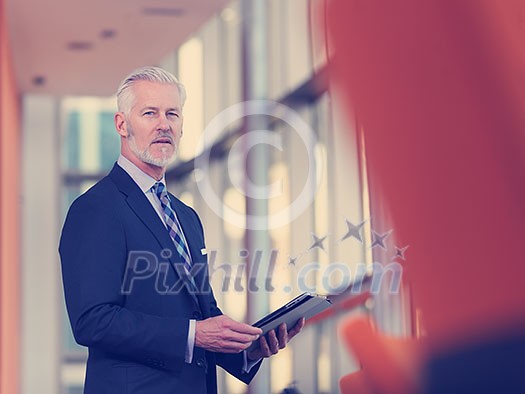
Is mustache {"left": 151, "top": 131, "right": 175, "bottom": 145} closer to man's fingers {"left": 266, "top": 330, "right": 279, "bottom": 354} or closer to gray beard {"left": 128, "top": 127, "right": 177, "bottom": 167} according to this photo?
gray beard {"left": 128, "top": 127, "right": 177, "bottom": 167}

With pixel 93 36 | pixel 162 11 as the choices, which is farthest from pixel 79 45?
pixel 162 11

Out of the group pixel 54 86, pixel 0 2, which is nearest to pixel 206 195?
pixel 54 86

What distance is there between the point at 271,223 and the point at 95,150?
161 inches

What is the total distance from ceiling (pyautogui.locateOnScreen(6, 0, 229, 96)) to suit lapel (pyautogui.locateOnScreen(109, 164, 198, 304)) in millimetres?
4583

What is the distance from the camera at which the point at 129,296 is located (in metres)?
1.87

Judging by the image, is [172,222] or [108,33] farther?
[108,33]

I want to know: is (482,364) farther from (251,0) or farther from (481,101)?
(251,0)

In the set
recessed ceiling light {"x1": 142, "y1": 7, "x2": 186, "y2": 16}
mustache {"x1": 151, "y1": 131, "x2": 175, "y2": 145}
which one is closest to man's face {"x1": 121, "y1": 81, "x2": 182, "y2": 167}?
mustache {"x1": 151, "y1": 131, "x2": 175, "y2": 145}

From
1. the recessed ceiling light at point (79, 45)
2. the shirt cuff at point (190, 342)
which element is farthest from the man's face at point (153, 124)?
the recessed ceiling light at point (79, 45)

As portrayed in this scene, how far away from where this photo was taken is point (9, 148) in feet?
22.8

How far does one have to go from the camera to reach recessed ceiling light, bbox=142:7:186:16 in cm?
652

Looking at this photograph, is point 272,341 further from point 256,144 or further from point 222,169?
point 222,169

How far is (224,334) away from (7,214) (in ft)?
16.8

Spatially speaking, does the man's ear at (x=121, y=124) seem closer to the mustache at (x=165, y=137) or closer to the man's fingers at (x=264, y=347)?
the mustache at (x=165, y=137)
